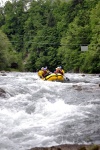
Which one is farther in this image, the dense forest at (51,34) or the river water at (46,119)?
the dense forest at (51,34)

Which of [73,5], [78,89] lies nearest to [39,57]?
[73,5]

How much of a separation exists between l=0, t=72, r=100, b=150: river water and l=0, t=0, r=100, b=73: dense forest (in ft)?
94.6

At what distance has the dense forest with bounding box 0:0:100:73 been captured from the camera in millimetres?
50188

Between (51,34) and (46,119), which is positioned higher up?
(46,119)

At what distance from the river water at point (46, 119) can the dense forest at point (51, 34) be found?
2885cm

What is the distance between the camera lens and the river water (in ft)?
29.7

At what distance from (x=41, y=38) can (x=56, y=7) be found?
1146cm

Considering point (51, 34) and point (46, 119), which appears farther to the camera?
point (51, 34)

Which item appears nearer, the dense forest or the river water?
the river water

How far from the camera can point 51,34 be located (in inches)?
3056

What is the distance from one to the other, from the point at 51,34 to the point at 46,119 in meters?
67.2

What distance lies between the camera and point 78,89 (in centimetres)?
1969

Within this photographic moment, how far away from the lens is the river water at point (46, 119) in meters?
9.06

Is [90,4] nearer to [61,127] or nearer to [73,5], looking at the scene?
[73,5]
